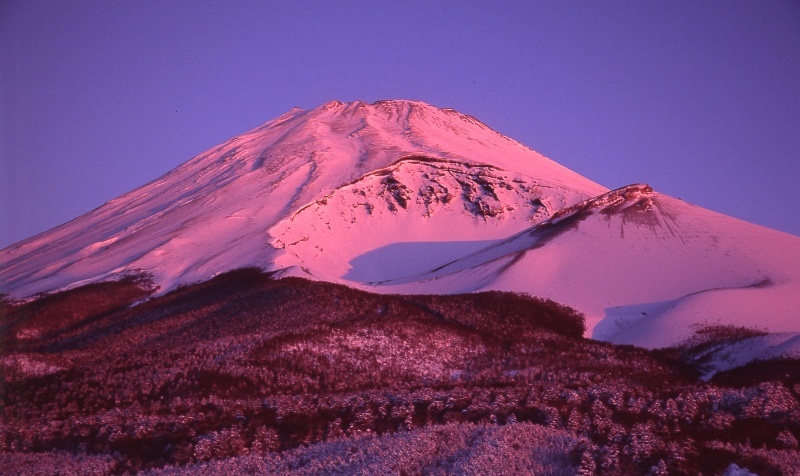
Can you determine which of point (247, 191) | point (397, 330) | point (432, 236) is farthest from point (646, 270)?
point (247, 191)

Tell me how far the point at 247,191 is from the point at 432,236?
62.4 feet

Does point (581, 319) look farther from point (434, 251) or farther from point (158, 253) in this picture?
point (158, 253)

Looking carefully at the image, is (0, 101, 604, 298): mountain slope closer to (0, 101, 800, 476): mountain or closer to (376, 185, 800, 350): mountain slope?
(0, 101, 800, 476): mountain

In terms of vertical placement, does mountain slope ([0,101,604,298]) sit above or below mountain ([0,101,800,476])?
above

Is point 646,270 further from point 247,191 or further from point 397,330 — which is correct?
point 247,191

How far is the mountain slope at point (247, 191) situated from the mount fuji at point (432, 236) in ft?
0.85

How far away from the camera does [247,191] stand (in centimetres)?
7025

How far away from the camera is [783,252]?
44625mm

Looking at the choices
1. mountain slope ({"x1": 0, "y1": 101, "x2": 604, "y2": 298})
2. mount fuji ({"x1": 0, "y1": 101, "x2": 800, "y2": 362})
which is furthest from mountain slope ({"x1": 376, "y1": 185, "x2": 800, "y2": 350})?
mountain slope ({"x1": 0, "y1": 101, "x2": 604, "y2": 298})

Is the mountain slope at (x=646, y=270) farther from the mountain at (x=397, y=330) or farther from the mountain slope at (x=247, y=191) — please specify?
the mountain slope at (x=247, y=191)

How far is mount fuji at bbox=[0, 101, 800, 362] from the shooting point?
3862 centimetres

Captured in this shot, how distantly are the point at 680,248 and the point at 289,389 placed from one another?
30114 mm

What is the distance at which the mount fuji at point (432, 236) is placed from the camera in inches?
1521

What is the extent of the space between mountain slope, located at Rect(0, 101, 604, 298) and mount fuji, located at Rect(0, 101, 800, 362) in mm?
260
